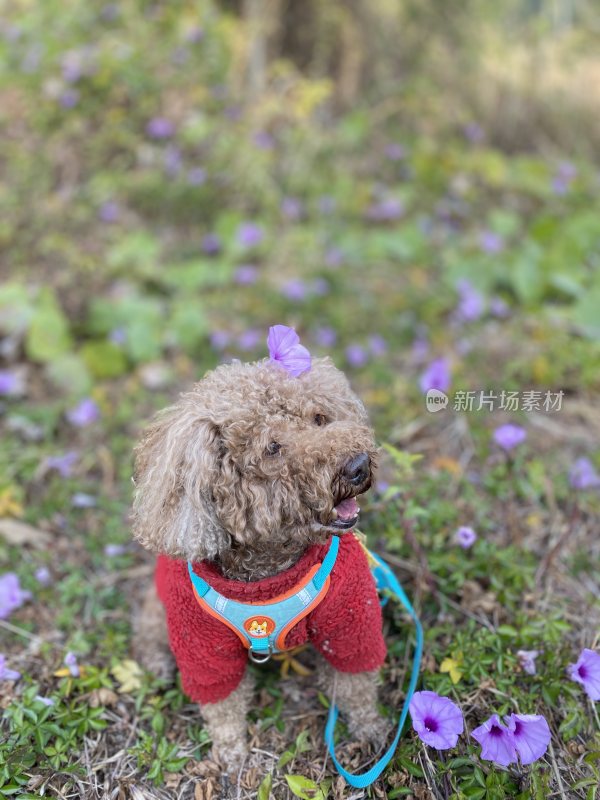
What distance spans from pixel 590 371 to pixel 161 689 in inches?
112

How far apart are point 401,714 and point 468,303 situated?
291 cm

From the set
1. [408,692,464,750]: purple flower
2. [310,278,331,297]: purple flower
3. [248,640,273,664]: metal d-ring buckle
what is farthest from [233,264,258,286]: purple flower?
[408,692,464,750]: purple flower

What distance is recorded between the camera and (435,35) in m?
6.69

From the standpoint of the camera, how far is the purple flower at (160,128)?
5652mm

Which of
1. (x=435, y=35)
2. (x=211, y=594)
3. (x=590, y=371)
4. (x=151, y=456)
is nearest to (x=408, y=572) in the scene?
(x=211, y=594)

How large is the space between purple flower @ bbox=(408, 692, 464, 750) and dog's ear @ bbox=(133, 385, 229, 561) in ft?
2.61

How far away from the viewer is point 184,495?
1953 millimetres

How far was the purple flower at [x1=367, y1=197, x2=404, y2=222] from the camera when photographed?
566 centimetres

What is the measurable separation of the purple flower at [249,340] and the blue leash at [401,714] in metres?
2.13

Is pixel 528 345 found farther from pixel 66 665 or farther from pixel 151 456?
pixel 66 665

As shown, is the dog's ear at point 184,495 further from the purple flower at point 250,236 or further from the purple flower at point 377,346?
the purple flower at point 250,236

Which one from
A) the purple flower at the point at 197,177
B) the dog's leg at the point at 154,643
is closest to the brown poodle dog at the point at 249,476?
the dog's leg at the point at 154,643
